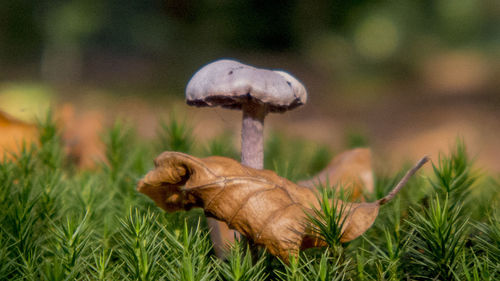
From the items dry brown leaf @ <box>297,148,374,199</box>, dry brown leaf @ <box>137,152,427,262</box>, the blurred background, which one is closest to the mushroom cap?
dry brown leaf @ <box>137,152,427,262</box>

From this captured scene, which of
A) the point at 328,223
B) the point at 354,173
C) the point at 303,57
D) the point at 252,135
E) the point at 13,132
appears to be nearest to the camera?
the point at 328,223

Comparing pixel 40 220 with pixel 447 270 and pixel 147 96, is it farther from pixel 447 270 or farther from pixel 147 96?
pixel 147 96

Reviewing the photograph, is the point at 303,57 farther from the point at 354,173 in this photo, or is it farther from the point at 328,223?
the point at 328,223

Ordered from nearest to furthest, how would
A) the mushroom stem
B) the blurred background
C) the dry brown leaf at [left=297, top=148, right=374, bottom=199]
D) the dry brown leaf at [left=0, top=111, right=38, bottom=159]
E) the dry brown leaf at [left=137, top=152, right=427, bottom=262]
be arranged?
the dry brown leaf at [left=137, top=152, right=427, bottom=262], the mushroom stem, the dry brown leaf at [left=297, top=148, right=374, bottom=199], the dry brown leaf at [left=0, top=111, right=38, bottom=159], the blurred background

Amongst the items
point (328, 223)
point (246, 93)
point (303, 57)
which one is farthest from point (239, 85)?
point (303, 57)

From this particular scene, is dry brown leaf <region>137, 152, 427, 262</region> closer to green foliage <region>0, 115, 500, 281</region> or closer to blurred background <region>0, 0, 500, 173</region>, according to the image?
green foliage <region>0, 115, 500, 281</region>
